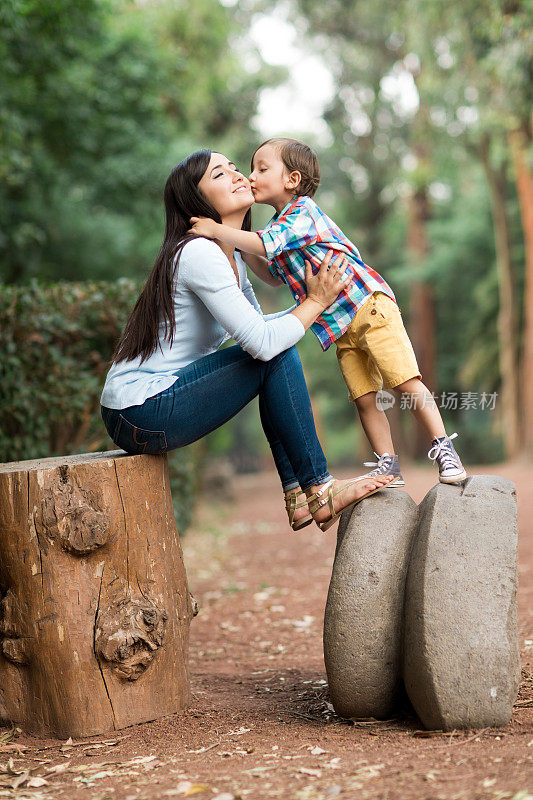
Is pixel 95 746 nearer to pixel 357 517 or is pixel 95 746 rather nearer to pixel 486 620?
pixel 357 517

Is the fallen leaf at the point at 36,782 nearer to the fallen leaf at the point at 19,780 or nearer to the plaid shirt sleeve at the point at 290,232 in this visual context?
the fallen leaf at the point at 19,780

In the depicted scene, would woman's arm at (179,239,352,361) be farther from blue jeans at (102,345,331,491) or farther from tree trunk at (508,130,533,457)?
tree trunk at (508,130,533,457)

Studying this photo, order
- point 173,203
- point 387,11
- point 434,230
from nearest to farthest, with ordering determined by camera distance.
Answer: point 173,203, point 387,11, point 434,230

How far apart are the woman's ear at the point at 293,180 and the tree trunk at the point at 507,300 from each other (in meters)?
14.0

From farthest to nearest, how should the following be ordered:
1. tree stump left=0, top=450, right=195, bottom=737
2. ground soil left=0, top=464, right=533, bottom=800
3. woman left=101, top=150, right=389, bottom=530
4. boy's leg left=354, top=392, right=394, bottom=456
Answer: boy's leg left=354, top=392, right=394, bottom=456 < woman left=101, top=150, right=389, bottom=530 < tree stump left=0, top=450, right=195, bottom=737 < ground soil left=0, top=464, right=533, bottom=800

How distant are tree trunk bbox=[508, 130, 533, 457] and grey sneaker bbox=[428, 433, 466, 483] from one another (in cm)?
1227

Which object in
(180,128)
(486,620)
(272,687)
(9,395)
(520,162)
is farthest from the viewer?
(180,128)

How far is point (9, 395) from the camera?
5.50 m

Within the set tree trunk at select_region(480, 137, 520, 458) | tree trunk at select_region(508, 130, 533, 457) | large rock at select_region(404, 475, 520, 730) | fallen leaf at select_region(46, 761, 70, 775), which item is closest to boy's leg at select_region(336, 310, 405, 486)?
large rock at select_region(404, 475, 520, 730)

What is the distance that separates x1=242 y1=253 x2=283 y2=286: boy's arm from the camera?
398 cm

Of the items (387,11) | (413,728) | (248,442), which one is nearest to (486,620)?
Result: (413,728)

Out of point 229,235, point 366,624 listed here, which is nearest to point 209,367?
point 229,235

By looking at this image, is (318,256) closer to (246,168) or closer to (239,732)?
(239,732)

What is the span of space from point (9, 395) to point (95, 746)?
295 cm
